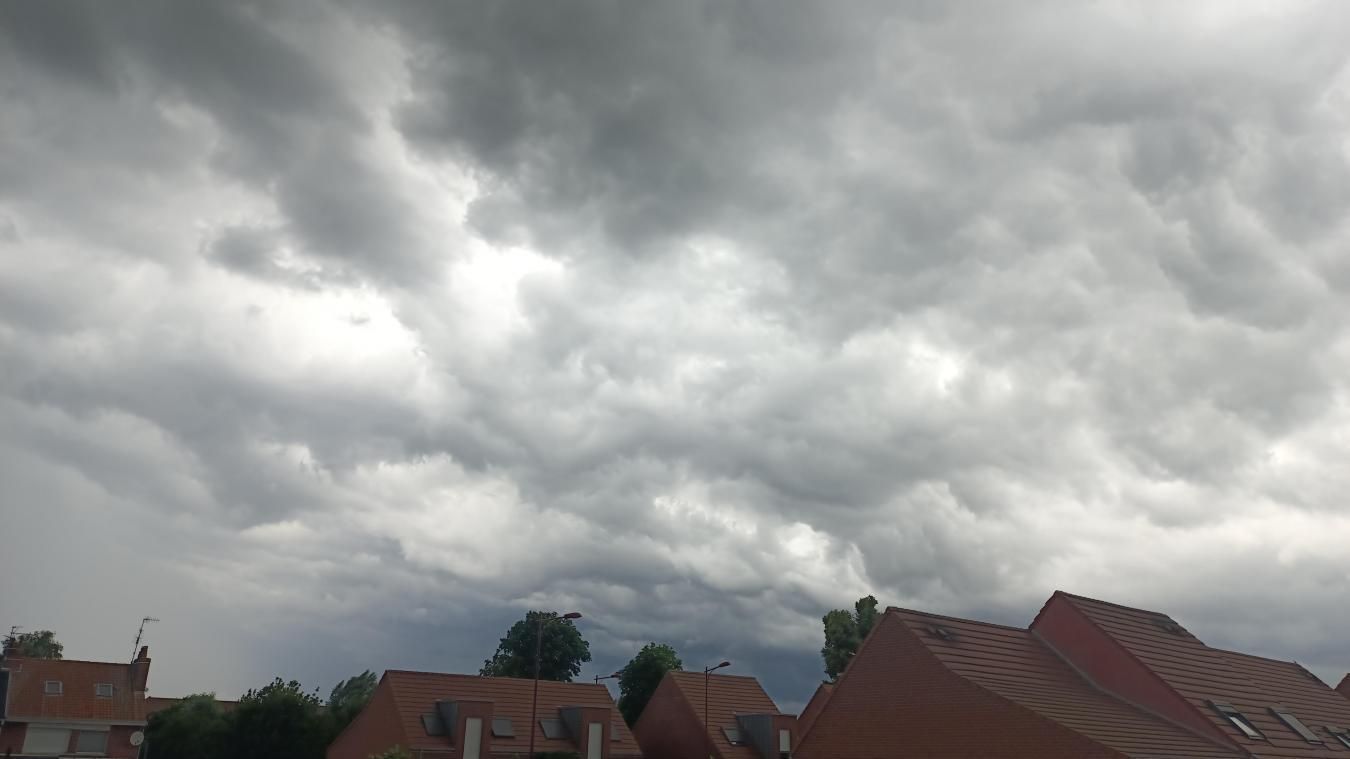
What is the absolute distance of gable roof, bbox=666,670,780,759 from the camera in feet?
219

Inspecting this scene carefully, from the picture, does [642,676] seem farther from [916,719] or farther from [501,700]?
[916,719]

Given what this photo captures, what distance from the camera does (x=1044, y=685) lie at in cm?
4272

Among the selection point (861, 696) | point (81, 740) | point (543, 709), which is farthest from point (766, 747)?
point (81, 740)

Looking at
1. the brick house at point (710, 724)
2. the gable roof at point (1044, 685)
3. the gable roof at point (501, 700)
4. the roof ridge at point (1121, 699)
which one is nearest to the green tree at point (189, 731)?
the gable roof at point (501, 700)

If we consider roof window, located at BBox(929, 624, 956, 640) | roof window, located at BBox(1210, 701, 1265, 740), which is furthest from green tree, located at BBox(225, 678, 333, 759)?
roof window, located at BBox(1210, 701, 1265, 740)

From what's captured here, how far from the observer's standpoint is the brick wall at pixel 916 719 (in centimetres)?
3497

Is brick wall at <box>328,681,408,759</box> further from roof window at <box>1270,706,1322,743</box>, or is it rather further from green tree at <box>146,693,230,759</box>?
roof window at <box>1270,706,1322,743</box>

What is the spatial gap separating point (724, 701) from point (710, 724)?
3.80 metres

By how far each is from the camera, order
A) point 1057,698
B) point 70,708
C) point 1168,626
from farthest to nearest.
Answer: point 70,708, point 1168,626, point 1057,698

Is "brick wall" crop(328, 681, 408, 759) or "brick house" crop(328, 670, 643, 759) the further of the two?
"brick wall" crop(328, 681, 408, 759)

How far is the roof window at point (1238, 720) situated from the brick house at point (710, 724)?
106 feet

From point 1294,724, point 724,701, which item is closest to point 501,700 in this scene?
point 724,701

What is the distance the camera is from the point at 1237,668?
5441cm

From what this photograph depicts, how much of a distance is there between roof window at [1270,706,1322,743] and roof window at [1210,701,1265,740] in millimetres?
4310
